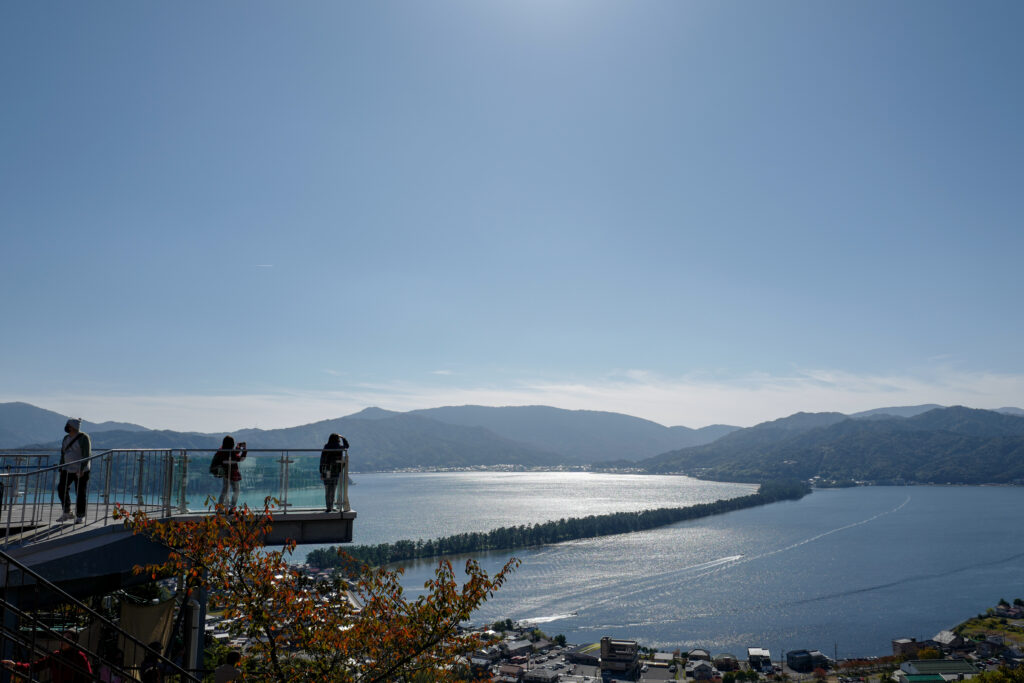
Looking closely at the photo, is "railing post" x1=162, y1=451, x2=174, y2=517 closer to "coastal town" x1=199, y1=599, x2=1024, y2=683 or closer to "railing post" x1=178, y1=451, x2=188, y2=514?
"railing post" x1=178, y1=451, x2=188, y2=514

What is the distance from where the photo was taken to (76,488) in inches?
382

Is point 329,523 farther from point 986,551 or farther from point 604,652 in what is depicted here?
point 986,551

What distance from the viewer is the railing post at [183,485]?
10.1 metres

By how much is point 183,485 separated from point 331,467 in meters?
2.23

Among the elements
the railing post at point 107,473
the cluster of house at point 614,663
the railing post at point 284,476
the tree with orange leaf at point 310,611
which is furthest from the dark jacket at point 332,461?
the cluster of house at point 614,663

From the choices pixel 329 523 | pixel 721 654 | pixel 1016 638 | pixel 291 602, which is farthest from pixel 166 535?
pixel 1016 638

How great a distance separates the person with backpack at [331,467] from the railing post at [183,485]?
2.02 m

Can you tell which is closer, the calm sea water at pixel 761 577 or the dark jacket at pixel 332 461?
the dark jacket at pixel 332 461

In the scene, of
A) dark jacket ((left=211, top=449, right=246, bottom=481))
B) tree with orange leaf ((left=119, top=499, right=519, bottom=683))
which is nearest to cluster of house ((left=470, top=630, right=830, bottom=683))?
dark jacket ((left=211, top=449, right=246, bottom=481))

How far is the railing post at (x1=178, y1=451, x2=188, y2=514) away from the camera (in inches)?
398

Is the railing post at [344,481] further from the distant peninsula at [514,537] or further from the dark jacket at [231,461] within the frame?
the distant peninsula at [514,537]

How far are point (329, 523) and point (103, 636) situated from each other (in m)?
3.49

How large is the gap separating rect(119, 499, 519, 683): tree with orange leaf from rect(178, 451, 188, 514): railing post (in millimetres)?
1489

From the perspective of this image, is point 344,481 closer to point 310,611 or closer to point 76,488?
point 310,611
